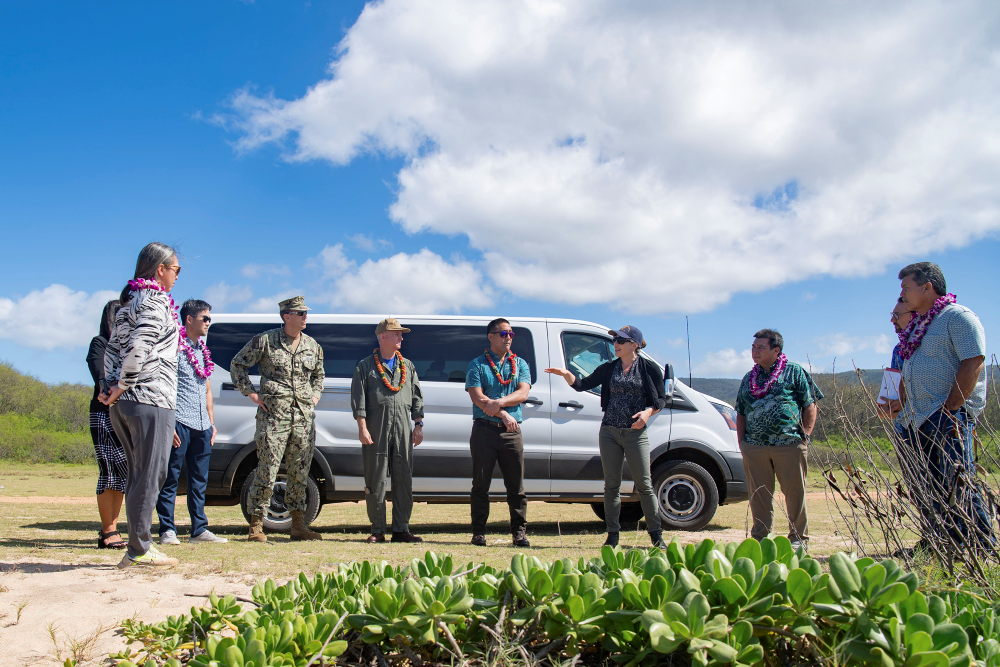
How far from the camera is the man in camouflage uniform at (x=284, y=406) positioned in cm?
545

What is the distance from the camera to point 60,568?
3760mm

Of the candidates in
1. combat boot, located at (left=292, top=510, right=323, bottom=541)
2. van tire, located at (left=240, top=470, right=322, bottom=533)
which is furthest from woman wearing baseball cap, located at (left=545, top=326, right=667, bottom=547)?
van tire, located at (left=240, top=470, right=322, bottom=533)

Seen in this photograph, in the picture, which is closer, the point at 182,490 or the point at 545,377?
the point at 182,490

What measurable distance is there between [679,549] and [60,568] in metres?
3.68

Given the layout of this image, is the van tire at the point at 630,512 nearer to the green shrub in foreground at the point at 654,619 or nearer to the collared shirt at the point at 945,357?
the collared shirt at the point at 945,357

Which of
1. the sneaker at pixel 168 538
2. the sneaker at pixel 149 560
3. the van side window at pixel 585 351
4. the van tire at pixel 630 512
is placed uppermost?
the van side window at pixel 585 351

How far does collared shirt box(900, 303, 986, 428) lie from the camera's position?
3.64 meters

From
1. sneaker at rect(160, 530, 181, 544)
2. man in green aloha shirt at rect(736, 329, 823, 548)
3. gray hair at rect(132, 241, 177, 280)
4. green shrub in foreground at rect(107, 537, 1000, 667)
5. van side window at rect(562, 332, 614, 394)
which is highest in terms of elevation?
gray hair at rect(132, 241, 177, 280)

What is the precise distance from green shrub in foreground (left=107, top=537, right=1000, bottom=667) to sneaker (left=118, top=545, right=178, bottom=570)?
2.44 m

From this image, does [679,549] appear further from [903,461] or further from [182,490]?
[182,490]

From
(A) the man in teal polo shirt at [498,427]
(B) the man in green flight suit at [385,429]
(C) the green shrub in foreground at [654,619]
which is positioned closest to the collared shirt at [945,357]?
(C) the green shrub in foreground at [654,619]

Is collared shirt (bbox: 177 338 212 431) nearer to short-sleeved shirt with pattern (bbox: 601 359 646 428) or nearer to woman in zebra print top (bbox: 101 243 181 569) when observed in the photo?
woman in zebra print top (bbox: 101 243 181 569)

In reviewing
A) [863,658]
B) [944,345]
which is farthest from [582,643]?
[944,345]

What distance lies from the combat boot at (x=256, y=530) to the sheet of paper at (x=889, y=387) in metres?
4.67
